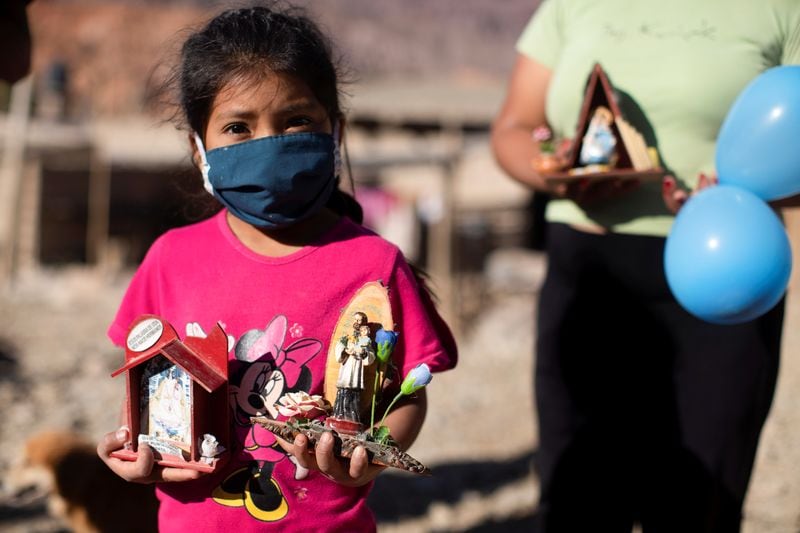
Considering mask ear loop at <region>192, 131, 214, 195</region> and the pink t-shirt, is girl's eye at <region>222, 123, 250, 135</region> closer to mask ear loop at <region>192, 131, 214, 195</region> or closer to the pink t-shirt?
mask ear loop at <region>192, 131, 214, 195</region>

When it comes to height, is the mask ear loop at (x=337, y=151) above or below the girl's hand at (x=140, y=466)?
above

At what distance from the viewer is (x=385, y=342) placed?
1.57 meters

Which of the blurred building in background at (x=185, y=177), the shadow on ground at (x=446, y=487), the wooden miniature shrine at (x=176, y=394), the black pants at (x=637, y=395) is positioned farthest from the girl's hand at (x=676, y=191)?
the shadow on ground at (x=446, y=487)

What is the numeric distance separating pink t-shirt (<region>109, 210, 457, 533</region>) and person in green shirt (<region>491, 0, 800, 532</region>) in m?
0.72

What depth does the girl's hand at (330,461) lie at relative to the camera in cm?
151

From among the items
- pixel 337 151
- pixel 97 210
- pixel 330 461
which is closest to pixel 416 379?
pixel 330 461

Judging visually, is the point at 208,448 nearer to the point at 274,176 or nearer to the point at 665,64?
the point at 274,176

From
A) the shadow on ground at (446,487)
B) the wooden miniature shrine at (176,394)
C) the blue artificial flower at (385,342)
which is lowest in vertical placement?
the shadow on ground at (446,487)

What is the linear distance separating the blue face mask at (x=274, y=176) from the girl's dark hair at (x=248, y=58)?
137mm

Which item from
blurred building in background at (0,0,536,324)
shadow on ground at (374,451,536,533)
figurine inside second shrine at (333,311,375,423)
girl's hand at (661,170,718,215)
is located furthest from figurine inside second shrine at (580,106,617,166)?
shadow on ground at (374,451,536,533)

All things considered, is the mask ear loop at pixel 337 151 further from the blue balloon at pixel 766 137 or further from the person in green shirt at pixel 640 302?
the blue balloon at pixel 766 137

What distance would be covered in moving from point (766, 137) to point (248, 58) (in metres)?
1.25

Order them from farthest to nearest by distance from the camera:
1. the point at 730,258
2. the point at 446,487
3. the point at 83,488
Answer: the point at 446,487, the point at 83,488, the point at 730,258

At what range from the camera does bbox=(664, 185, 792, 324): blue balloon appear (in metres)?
1.93
